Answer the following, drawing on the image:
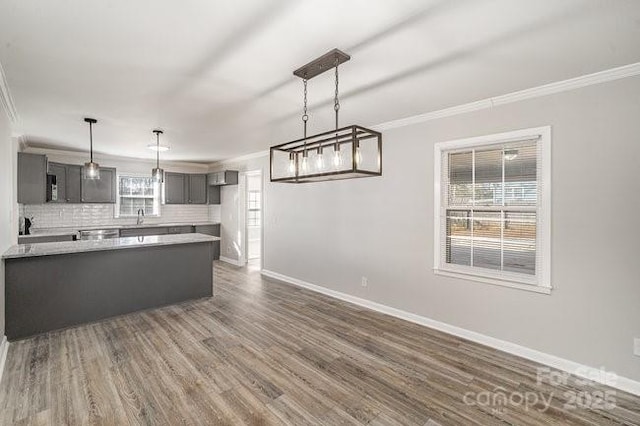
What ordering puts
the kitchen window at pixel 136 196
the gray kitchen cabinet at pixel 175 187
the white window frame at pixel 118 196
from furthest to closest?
the gray kitchen cabinet at pixel 175 187 < the kitchen window at pixel 136 196 < the white window frame at pixel 118 196

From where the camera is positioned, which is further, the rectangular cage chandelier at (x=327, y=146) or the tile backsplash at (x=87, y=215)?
the tile backsplash at (x=87, y=215)

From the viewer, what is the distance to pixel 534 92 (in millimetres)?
2832

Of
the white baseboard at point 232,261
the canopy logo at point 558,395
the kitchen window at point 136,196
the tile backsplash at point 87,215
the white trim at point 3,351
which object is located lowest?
the canopy logo at point 558,395

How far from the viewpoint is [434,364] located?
9.09 feet

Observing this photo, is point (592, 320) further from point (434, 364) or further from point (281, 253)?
point (281, 253)

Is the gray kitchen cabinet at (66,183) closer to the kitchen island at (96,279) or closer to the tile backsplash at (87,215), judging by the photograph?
the tile backsplash at (87,215)

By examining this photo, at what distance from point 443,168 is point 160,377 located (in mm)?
3487

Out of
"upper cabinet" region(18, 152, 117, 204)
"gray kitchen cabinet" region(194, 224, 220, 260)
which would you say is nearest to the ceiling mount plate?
"upper cabinet" region(18, 152, 117, 204)

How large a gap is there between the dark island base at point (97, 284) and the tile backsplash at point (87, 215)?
309 cm

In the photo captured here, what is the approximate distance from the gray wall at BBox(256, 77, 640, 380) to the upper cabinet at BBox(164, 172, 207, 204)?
4.75m

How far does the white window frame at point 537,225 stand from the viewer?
2.79 metres

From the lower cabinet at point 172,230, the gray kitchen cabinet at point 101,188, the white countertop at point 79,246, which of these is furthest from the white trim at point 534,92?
the gray kitchen cabinet at point 101,188

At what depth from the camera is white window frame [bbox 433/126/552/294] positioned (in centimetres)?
279

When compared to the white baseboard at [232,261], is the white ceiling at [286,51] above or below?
above
